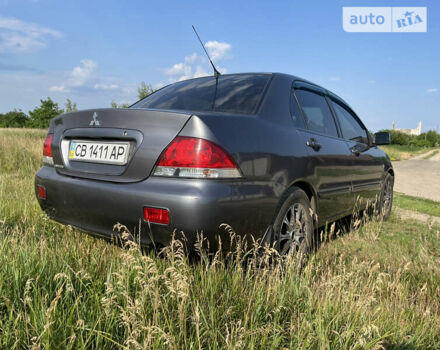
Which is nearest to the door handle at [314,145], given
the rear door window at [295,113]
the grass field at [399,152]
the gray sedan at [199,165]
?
the gray sedan at [199,165]

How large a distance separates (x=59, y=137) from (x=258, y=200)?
1551mm

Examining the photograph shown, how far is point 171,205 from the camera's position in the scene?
5.86 feet

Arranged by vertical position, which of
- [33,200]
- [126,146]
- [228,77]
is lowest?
[33,200]

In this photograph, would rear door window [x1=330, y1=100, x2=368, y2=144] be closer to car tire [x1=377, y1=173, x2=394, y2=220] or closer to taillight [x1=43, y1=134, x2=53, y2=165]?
car tire [x1=377, y1=173, x2=394, y2=220]

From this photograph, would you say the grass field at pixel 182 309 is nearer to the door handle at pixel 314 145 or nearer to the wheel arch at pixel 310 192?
the wheel arch at pixel 310 192

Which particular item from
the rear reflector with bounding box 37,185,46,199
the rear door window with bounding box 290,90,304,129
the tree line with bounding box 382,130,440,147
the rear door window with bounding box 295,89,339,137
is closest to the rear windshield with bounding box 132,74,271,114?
the rear door window with bounding box 290,90,304,129

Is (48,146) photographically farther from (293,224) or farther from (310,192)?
(310,192)

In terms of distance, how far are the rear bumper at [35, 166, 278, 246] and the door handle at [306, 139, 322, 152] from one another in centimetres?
77

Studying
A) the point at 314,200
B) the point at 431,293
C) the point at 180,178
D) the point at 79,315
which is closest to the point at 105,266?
the point at 79,315

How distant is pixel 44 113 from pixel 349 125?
63.0m

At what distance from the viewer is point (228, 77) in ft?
9.55

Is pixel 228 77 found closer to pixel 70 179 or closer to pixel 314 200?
pixel 314 200

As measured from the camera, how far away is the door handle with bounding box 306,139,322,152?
2.71 m

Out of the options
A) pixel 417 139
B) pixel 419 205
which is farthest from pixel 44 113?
pixel 417 139
